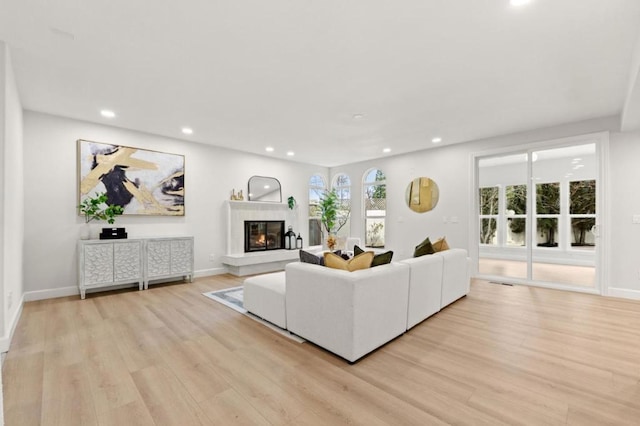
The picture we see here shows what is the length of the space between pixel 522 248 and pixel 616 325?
3.63m

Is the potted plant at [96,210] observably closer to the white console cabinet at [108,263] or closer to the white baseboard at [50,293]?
the white console cabinet at [108,263]

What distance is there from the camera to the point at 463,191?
220 inches

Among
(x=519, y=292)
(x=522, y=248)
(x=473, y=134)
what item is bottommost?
(x=519, y=292)

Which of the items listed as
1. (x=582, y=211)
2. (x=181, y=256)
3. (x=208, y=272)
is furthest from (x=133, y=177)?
(x=582, y=211)

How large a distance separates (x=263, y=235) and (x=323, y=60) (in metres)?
4.48

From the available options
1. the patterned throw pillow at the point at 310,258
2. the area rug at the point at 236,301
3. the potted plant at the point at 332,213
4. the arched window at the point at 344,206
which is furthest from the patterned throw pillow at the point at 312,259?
the arched window at the point at 344,206

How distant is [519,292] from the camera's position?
4457 millimetres

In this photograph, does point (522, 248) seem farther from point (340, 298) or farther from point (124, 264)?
point (124, 264)

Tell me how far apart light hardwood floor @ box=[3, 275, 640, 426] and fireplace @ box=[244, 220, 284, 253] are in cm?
293

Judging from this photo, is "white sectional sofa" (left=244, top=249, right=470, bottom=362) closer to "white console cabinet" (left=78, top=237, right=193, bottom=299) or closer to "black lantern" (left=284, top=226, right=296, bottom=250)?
"white console cabinet" (left=78, top=237, right=193, bottom=299)

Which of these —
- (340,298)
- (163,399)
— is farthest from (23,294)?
(340,298)

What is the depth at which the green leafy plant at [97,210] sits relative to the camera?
4285 millimetres

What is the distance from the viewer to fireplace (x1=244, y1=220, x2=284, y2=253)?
6.26m

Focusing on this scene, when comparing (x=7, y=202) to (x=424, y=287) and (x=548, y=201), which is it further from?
Result: (x=548, y=201)
